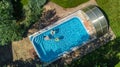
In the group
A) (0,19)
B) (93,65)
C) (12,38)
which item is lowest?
(93,65)

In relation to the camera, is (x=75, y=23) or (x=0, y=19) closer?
(x=0, y=19)

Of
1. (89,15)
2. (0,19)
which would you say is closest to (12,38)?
(0,19)

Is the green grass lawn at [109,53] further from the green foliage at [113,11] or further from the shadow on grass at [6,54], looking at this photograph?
the shadow on grass at [6,54]

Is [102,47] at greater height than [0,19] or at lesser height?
lesser

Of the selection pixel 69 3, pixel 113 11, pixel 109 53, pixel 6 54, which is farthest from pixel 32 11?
pixel 109 53

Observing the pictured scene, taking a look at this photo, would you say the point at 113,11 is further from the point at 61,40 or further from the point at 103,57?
the point at 61,40

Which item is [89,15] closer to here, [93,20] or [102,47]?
[93,20]
